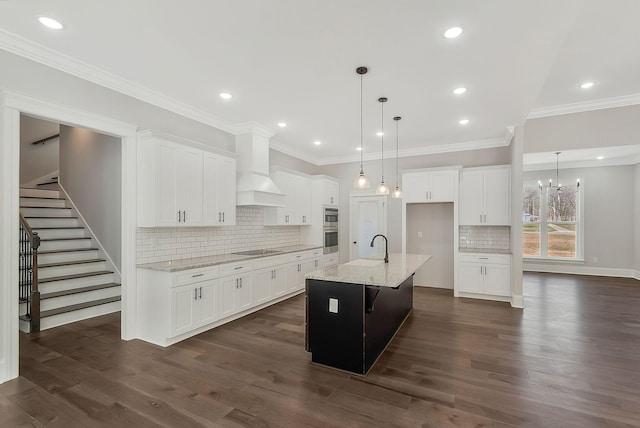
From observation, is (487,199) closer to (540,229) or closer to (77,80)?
(540,229)

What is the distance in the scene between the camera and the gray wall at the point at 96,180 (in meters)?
5.27

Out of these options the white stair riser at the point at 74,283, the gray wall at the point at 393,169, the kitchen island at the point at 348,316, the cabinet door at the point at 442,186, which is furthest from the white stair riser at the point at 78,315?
the cabinet door at the point at 442,186

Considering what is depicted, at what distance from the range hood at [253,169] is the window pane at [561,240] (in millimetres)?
7848

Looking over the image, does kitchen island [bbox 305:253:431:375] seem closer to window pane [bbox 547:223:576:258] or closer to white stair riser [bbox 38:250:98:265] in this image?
white stair riser [bbox 38:250:98:265]

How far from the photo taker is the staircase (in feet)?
14.4

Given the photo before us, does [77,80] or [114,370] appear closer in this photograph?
[114,370]

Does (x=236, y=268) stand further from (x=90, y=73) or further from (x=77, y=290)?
(x=90, y=73)

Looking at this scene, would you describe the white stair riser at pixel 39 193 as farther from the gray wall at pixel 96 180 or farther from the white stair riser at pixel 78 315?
the white stair riser at pixel 78 315

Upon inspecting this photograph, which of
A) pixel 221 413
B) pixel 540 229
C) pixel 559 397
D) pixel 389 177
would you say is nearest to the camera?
pixel 221 413

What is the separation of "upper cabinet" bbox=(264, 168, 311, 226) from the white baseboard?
21.9 feet

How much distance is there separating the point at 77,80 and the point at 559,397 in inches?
215

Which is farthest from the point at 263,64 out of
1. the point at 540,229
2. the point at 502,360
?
the point at 540,229

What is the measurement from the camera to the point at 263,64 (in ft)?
10.6

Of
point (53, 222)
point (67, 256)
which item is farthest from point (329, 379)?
point (53, 222)
